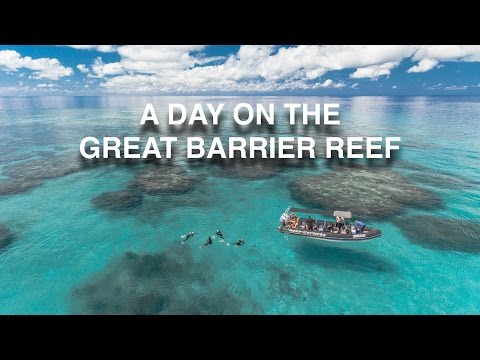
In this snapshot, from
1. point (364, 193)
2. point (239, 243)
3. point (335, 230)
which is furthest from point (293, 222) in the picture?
point (364, 193)

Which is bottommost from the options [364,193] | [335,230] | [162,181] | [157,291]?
[157,291]

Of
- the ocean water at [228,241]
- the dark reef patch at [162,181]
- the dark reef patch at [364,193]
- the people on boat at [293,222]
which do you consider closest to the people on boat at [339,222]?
the ocean water at [228,241]

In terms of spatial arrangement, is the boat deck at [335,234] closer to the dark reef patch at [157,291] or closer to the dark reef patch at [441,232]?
the dark reef patch at [441,232]

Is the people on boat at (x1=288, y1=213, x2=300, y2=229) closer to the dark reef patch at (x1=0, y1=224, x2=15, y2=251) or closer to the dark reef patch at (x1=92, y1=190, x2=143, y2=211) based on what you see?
the dark reef patch at (x1=92, y1=190, x2=143, y2=211)

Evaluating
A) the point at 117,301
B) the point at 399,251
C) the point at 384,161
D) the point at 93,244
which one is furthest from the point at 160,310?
the point at 384,161

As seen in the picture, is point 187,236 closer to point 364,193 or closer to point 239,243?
point 239,243
